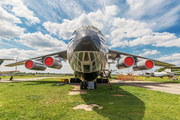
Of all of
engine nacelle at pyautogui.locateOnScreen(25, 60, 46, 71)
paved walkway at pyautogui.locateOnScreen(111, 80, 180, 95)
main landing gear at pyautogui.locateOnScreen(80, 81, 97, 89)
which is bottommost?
paved walkway at pyautogui.locateOnScreen(111, 80, 180, 95)

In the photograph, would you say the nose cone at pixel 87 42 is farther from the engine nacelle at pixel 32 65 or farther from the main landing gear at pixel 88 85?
the engine nacelle at pixel 32 65

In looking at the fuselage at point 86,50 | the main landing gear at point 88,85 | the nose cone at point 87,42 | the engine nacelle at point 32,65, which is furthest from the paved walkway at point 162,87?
the engine nacelle at point 32,65

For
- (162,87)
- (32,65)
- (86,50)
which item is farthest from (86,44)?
(32,65)

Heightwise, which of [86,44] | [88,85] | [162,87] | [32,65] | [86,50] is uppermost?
[86,44]

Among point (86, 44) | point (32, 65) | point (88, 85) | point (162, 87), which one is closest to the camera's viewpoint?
point (86, 44)

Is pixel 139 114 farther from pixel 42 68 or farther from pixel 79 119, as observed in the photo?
pixel 42 68

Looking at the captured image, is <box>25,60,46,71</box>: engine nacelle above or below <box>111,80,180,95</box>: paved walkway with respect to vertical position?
above

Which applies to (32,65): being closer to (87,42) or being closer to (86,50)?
(86,50)

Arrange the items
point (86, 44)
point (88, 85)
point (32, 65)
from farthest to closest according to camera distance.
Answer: point (32, 65)
point (88, 85)
point (86, 44)

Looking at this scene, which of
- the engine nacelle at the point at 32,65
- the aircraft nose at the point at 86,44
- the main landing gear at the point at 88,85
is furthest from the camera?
the engine nacelle at the point at 32,65

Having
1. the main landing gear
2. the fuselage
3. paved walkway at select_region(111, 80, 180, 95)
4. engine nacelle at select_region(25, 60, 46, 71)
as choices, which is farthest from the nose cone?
engine nacelle at select_region(25, 60, 46, 71)

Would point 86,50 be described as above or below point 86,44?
below

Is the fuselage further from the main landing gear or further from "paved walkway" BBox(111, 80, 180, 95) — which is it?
"paved walkway" BBox(111, 80, 180, 95)

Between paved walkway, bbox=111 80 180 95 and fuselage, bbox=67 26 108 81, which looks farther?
paved walkway, bbox=111 80 180 95
